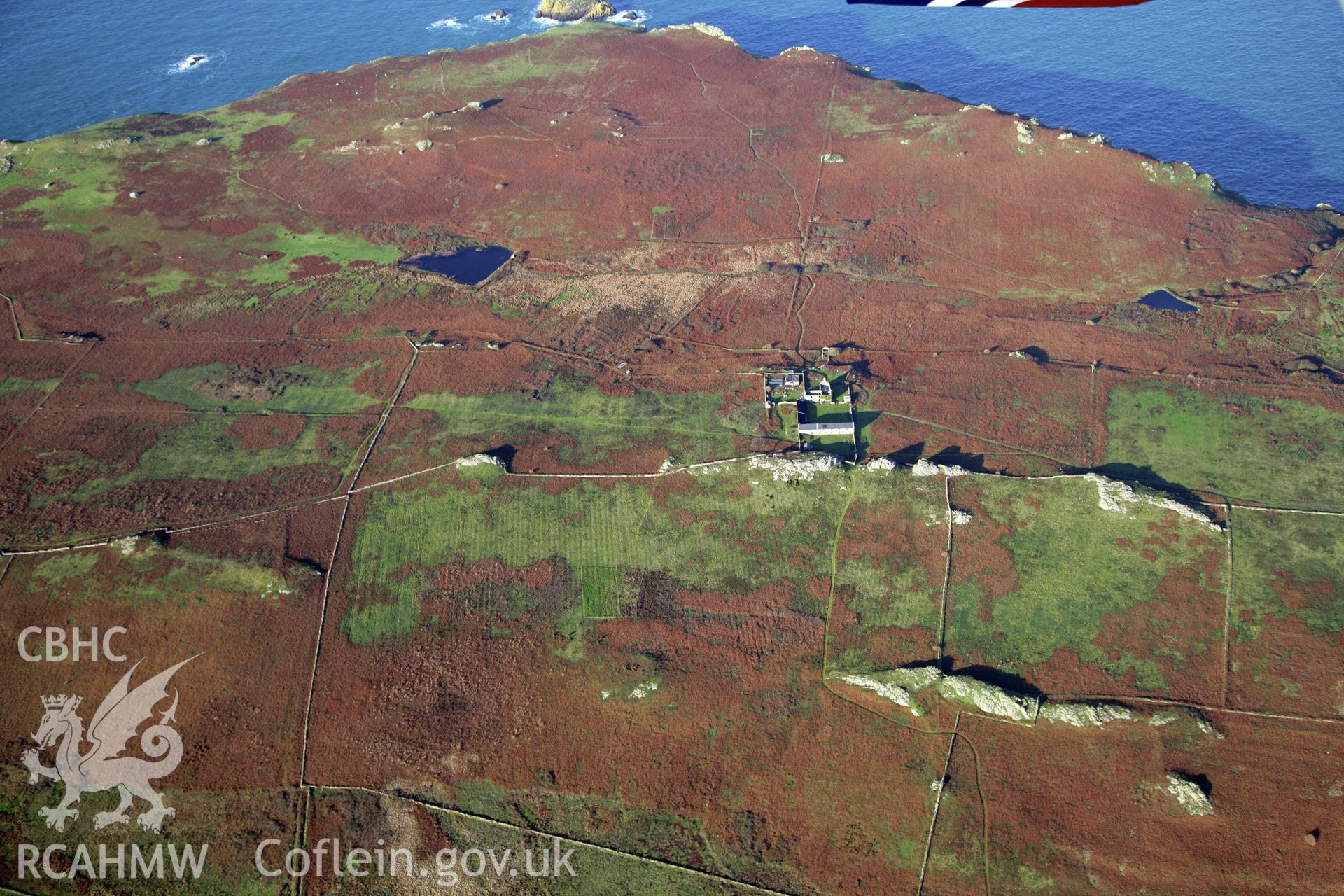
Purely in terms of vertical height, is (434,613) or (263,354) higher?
(263,354)

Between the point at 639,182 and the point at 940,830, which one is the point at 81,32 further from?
the point at 940,830

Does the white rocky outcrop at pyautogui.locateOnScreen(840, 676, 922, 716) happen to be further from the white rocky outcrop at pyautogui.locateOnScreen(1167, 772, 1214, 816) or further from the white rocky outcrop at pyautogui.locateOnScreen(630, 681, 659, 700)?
the white rocky outcrop at pyautogui.locateOnScreen(1167, 772, 1214, 816)

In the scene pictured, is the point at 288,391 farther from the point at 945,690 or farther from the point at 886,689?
the point at 945,690

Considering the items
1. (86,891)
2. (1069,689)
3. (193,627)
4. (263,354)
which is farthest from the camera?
(263,354)

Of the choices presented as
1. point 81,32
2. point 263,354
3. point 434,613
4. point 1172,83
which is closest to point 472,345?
point 263,354

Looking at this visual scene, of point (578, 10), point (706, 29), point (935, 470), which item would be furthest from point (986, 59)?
point (935, 470)

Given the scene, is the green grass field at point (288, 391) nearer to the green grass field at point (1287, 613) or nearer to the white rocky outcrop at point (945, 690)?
the white rocky outcrop at point (945, 690)

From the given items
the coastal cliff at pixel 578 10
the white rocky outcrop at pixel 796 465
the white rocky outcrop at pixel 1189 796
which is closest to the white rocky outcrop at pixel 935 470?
the white rocky outcrop at pixel 796 465
